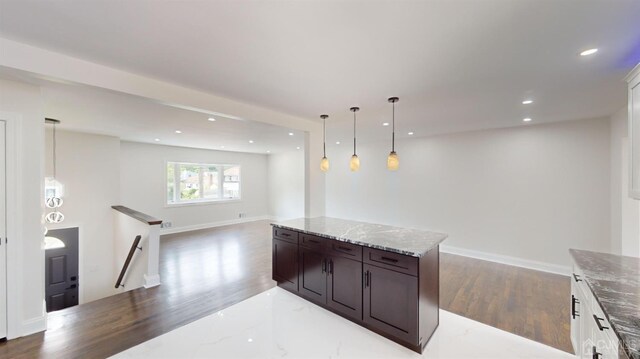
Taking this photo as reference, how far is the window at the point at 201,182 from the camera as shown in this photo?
7.31m

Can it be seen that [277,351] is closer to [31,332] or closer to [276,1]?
[31,332]

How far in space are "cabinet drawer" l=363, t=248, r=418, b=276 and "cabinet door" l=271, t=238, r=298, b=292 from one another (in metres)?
1.08

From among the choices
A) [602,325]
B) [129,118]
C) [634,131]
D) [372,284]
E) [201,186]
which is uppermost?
[129,118]

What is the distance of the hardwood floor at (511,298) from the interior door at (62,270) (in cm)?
675

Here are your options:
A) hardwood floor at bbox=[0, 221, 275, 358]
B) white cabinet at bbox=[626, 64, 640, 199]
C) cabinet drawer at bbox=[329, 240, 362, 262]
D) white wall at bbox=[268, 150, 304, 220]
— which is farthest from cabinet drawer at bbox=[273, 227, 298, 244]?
white wall at bbox=[268, 150, 304, 220]

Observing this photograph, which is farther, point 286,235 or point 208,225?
point 208,225

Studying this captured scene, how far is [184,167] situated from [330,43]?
7118 millimetres

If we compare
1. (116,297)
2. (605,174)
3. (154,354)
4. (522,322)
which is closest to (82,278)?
(116,297)

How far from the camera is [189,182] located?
7.68 metres

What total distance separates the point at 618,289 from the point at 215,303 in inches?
144

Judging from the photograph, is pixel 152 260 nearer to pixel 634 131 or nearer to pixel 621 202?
pixel 634 131

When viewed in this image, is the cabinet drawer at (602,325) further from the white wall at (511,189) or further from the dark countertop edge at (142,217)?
the dark countertop edge at (142,217)

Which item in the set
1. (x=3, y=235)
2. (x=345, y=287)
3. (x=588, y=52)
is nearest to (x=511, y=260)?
(x=345, y=287)

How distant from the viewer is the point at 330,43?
1821 millimetres
